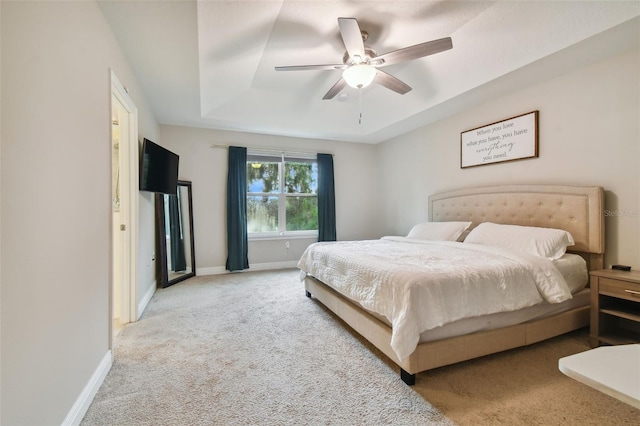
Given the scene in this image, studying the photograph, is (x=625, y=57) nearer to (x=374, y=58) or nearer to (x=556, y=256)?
(x=556, y=256)

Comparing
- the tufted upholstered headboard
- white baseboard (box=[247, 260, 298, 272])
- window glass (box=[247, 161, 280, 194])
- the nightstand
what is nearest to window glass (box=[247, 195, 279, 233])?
window glass (box=[247, 161, 280, 194])

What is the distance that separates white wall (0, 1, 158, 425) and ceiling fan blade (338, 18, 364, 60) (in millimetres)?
1590

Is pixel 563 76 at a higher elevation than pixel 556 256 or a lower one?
higher

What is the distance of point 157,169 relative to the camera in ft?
10.8

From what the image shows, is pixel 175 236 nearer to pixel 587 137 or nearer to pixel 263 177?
pixel 263 177

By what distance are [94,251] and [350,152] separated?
15.6 feet

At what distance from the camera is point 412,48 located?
83.6 inches

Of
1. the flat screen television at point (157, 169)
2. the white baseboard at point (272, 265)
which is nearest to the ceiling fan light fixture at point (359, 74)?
the flat screen television at point (157, 169)

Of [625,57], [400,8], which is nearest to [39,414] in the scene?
[400,8]

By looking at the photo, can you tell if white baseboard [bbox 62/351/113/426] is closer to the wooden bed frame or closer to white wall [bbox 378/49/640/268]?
the wooden bed frame

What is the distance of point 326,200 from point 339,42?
309cm

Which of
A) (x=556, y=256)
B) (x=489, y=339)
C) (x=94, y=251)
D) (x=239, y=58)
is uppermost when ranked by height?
(x=239, y=58)

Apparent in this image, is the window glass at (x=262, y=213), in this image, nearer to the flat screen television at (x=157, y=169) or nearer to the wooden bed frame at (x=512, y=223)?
the flat screen television at (x=157, y=169)

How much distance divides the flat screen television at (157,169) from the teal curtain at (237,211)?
107cm
